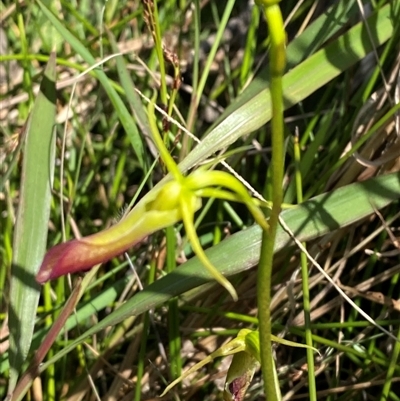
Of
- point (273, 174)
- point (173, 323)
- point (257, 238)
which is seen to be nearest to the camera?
point (273, 174)

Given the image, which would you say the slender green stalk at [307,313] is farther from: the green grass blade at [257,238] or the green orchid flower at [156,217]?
the green orchid flower at [156,217]

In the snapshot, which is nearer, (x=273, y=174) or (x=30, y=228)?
(x=273, y=174)

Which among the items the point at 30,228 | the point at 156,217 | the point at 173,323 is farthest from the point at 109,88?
the point at 156,217

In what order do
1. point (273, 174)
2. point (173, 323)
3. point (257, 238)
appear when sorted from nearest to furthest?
point (273, 174), point (257, 238), point (173, 323)

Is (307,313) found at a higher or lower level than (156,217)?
lower

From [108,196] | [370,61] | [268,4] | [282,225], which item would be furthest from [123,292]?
[268,4]

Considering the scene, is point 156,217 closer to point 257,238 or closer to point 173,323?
point 257,238

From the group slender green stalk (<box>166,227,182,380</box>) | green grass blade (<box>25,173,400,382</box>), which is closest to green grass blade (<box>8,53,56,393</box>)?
green grass blade (<box>25,173,400,382</box>)

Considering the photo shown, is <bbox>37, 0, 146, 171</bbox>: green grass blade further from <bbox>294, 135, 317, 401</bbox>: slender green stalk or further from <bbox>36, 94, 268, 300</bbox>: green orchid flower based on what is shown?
<bbox>36, 94, 268, 300</bbox>: green orchid flower
